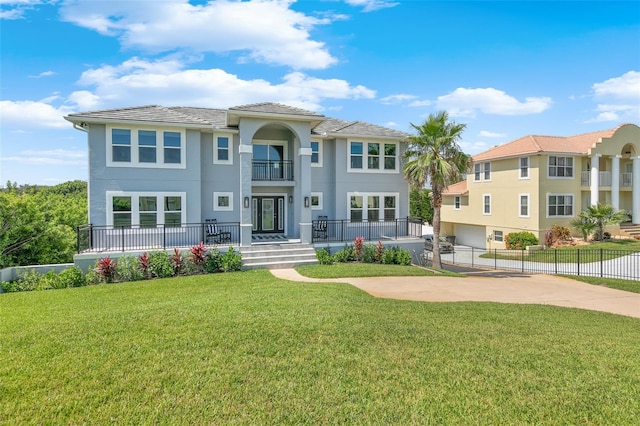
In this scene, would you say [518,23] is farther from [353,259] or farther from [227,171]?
[227,171]

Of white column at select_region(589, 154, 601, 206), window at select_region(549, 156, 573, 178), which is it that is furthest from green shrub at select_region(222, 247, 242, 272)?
white column at select_region(589, 154, 601, 206)

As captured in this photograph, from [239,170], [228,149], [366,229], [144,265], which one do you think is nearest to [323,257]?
[366,229]

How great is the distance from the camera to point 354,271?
1360 cm

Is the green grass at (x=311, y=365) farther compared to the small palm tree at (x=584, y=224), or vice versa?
the small palm tree at (x=584, y=224)

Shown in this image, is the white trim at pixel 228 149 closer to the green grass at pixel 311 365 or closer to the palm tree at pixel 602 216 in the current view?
the green grass at pixel 311 365

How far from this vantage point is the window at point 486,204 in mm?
31172

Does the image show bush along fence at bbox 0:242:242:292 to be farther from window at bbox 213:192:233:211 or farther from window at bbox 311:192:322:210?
window at bbox 311:192:322:210

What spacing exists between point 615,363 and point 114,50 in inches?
760

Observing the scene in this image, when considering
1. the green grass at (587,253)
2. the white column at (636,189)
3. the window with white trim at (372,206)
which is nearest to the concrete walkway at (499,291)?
the window with white trim at (372,206)

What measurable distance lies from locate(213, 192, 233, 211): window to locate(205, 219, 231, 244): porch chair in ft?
2.68

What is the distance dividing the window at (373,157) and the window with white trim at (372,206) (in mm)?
1415

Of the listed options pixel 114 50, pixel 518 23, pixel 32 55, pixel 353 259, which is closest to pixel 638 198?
pixel 518 23

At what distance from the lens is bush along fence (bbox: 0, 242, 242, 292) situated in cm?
1202

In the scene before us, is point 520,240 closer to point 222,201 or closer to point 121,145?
point 222,201
